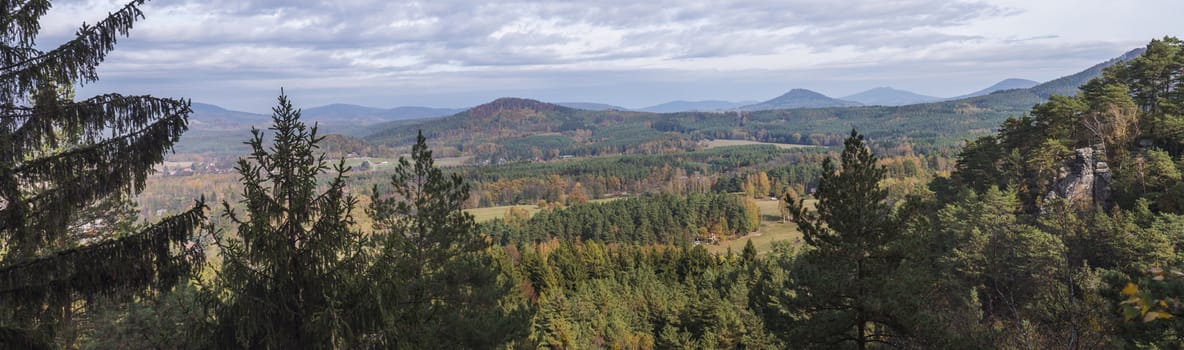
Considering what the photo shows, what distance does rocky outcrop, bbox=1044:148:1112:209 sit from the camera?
28141mm

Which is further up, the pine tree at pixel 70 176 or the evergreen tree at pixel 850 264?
the pine tree at pixel 70 176

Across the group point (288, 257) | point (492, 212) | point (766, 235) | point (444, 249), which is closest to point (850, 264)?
point (444, 249)

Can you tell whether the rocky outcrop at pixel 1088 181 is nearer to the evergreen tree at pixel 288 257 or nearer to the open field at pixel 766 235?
the evergreen tree at pixel 288 257

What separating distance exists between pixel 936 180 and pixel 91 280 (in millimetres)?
47996

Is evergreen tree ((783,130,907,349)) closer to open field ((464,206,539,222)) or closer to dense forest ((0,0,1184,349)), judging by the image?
dense forest ((0,0,1184,349))

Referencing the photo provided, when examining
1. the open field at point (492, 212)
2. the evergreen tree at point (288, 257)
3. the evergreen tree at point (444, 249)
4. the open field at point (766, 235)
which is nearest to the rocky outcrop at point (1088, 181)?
the evergreen tree at point (444, 249)

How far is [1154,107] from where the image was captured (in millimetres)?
32312

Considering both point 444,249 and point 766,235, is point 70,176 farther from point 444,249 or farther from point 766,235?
point 766,235

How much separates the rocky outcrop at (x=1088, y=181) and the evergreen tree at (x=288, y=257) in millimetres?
33227

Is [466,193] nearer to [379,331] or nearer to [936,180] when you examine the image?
[379,331]

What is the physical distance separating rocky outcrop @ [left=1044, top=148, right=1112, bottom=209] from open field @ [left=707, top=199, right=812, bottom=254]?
116ft

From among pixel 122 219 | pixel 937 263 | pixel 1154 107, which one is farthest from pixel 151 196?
pixel 1154 107

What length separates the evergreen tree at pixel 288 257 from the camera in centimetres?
564

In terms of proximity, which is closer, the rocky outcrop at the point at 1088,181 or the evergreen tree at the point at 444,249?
the evergreen tree at the point at 444,249
